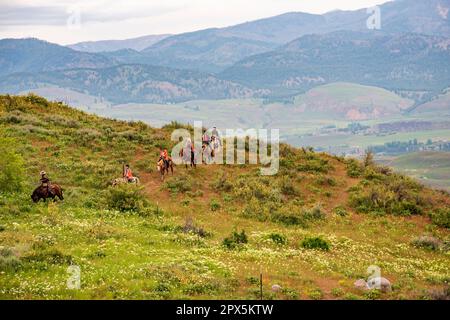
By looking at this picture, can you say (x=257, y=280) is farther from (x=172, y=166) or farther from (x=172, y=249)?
(x=172, y=166)

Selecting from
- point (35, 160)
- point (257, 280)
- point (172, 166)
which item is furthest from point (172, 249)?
point (35, 160)

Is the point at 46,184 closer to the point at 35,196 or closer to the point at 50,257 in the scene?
the point at 35,196

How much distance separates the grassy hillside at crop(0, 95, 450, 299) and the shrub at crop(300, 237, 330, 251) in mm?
108

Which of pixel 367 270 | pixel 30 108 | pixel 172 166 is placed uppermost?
pixel 30 108

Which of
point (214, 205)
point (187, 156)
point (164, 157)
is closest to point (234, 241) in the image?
point (214, 205)

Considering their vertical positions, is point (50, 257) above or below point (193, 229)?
above

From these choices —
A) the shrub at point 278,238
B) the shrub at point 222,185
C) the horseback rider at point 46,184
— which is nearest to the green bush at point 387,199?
the shrub at point 222,185

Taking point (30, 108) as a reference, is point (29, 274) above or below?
below

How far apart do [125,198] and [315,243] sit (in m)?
11.6

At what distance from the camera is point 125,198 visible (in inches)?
1247
